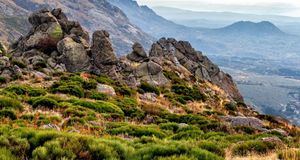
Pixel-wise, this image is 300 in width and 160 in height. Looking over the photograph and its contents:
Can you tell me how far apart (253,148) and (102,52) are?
126 feet

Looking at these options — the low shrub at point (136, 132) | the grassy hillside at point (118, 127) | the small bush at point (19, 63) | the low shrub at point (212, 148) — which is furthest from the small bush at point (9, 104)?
the small bush at point (19, 63)

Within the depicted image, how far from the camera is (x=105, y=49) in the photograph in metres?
52.2

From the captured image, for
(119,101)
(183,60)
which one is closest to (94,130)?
(119,101)

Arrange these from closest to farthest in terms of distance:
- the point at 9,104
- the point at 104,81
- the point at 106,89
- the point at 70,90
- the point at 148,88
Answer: the point at 9,104, the point at 70,90, the point at 106,89, the point at 104,81, the point at 148,88

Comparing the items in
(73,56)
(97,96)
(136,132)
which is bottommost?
(73,56)

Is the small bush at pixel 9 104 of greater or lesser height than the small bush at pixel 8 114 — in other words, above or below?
below

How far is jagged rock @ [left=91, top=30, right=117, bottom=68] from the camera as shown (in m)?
51.6

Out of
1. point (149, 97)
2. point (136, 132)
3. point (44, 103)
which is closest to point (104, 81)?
point (149, 97)

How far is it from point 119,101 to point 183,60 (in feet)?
128

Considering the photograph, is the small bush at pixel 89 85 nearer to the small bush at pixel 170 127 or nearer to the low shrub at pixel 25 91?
the low shrub at pixel 25 91

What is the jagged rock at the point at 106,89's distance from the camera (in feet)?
129

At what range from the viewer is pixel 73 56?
51375 mm

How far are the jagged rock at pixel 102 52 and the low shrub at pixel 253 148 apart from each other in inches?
1473

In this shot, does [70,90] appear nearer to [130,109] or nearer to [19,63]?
[130,109]
